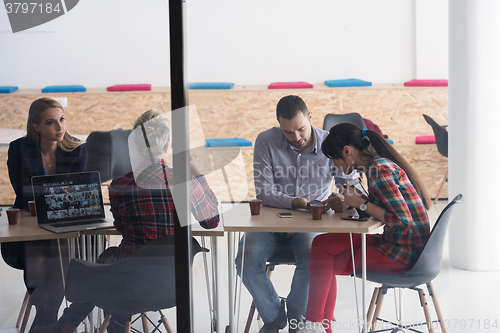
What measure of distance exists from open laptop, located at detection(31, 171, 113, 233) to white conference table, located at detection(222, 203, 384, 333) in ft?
2.01

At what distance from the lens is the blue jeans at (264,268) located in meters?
1.96

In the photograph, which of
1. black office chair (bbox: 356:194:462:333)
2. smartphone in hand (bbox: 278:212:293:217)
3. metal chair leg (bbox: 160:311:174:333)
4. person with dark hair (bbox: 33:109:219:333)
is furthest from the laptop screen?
black office chair (bbox: 356:194:462:333)

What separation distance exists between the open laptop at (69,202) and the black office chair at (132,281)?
20cm

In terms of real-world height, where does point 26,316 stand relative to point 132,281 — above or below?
below

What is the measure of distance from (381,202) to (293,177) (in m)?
0.42

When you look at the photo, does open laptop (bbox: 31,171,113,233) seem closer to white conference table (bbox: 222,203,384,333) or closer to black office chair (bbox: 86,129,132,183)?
black office chair (bbox: 86,129,132,183)

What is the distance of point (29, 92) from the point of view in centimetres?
202

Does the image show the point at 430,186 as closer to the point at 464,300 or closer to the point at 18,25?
the point at 464,300

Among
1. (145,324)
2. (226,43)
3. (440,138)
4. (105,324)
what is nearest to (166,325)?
(145,324)

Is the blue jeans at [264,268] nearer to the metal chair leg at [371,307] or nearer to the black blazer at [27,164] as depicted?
the metal chair leg at [371,307]

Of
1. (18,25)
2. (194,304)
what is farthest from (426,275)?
(18,25)

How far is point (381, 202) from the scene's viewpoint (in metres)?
1.83

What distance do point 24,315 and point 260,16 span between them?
1965 mm

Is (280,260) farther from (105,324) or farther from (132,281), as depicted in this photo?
(105,324)
